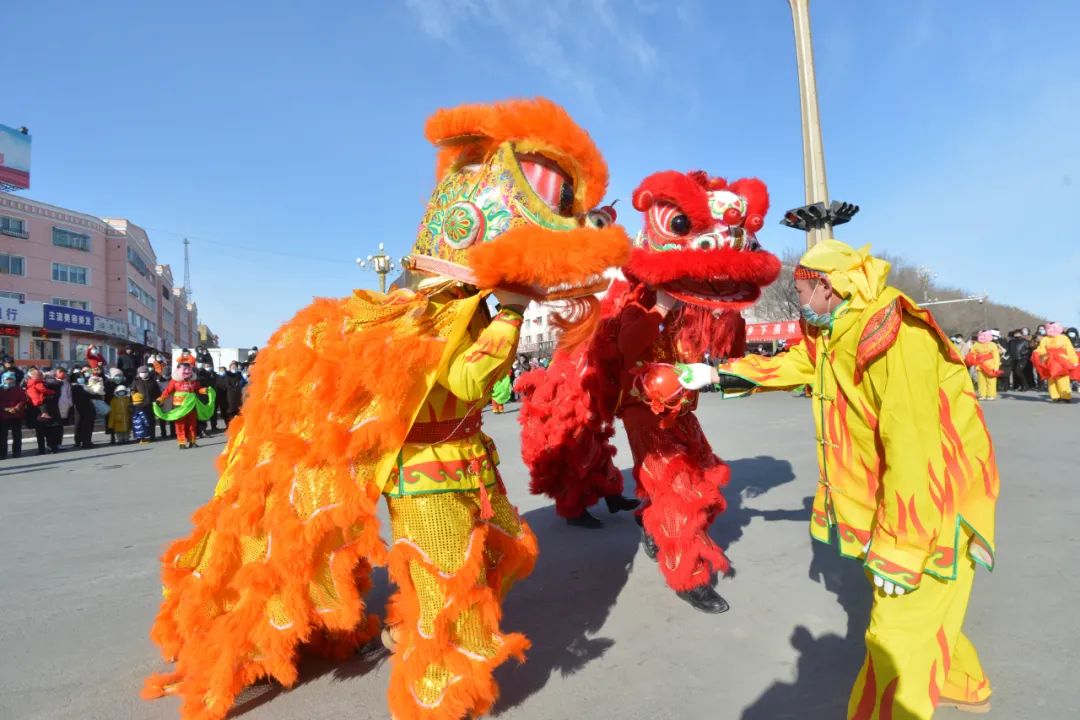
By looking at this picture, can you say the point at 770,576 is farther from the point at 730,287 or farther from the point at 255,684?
the point at 255,684

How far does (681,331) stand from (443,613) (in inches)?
70.9

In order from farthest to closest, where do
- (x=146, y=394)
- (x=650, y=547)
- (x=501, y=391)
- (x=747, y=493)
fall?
1. (x=146, y=394)
2. (x=501, y=391)
3. (x=747, y=493)
4. (x=650, y=547)

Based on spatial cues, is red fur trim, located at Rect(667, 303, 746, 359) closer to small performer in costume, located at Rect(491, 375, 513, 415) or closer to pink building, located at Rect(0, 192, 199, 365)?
small performer in costume, located at Rect(491, 375, 513, 415)

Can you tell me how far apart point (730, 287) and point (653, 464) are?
97cm

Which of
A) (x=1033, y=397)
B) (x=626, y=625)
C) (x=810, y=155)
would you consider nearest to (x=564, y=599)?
(x=626, y=625)

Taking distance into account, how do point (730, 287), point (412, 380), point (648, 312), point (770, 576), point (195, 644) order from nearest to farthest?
point (412, 380) → point (195, 644) → point (730, 287) → point (648, 312) → point (770, 576)

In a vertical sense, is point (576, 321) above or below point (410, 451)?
above

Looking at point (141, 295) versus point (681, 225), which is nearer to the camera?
point (681, 225)

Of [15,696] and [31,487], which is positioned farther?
[31,487]

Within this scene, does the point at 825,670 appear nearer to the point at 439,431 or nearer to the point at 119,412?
the point at 439,431

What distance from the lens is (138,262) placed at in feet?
122

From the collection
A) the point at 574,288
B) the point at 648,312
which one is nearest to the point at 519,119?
the point at 574,288

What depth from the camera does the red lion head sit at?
9.12ft

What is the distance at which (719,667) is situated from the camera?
8.00 feet
